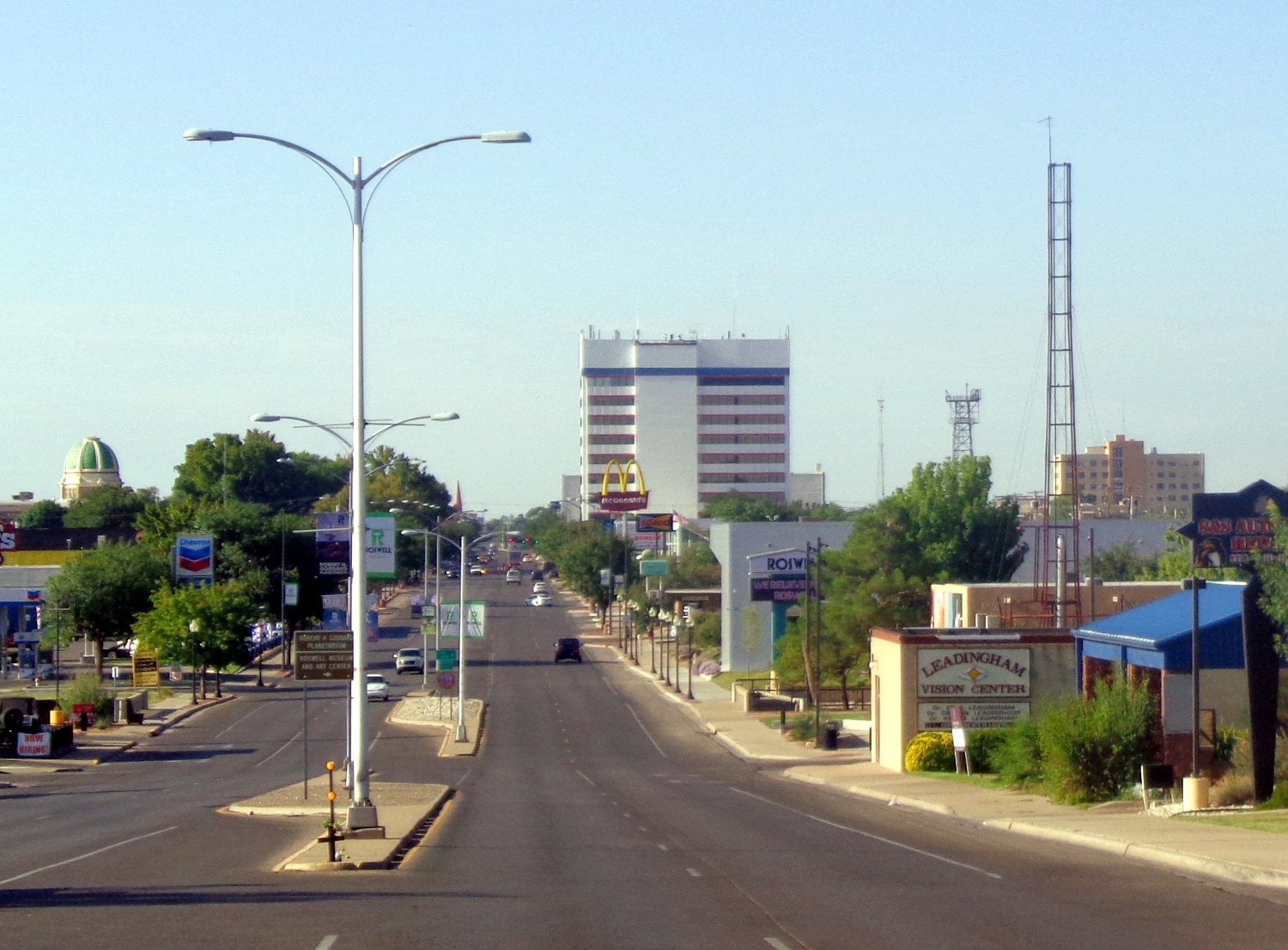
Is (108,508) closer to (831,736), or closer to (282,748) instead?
(282,748)

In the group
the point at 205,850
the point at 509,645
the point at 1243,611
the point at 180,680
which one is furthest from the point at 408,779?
the point at 509,645

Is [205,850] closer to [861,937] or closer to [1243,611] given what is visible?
[861,937]

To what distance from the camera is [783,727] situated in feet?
194

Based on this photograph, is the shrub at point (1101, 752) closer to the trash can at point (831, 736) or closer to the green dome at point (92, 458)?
the trash can at point (831, 736)

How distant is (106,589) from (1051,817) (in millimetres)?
69205

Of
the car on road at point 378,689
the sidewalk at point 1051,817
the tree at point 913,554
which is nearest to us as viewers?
the sidewalk at point 1051,817

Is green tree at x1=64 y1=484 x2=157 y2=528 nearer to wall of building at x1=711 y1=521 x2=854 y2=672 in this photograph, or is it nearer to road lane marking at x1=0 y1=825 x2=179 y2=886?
wall of building at x1=711 y1=521 x2=854 y2=672

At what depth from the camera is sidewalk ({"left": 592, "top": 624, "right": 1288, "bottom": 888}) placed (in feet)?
64.2

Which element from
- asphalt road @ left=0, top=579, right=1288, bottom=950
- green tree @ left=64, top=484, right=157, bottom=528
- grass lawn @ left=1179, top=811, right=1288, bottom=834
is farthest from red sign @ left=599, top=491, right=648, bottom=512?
grass lawn @ left=1179, top=811, right=1288, bottom=834

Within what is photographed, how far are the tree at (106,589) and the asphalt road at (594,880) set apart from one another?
43663 mm

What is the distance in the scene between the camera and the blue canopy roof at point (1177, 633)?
31.2m

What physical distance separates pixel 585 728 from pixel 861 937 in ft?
159

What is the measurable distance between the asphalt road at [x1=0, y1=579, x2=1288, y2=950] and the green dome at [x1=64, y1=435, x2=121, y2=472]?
5787 inches

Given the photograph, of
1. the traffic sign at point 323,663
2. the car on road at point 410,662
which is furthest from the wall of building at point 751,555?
the traffic sign at point 323,663
